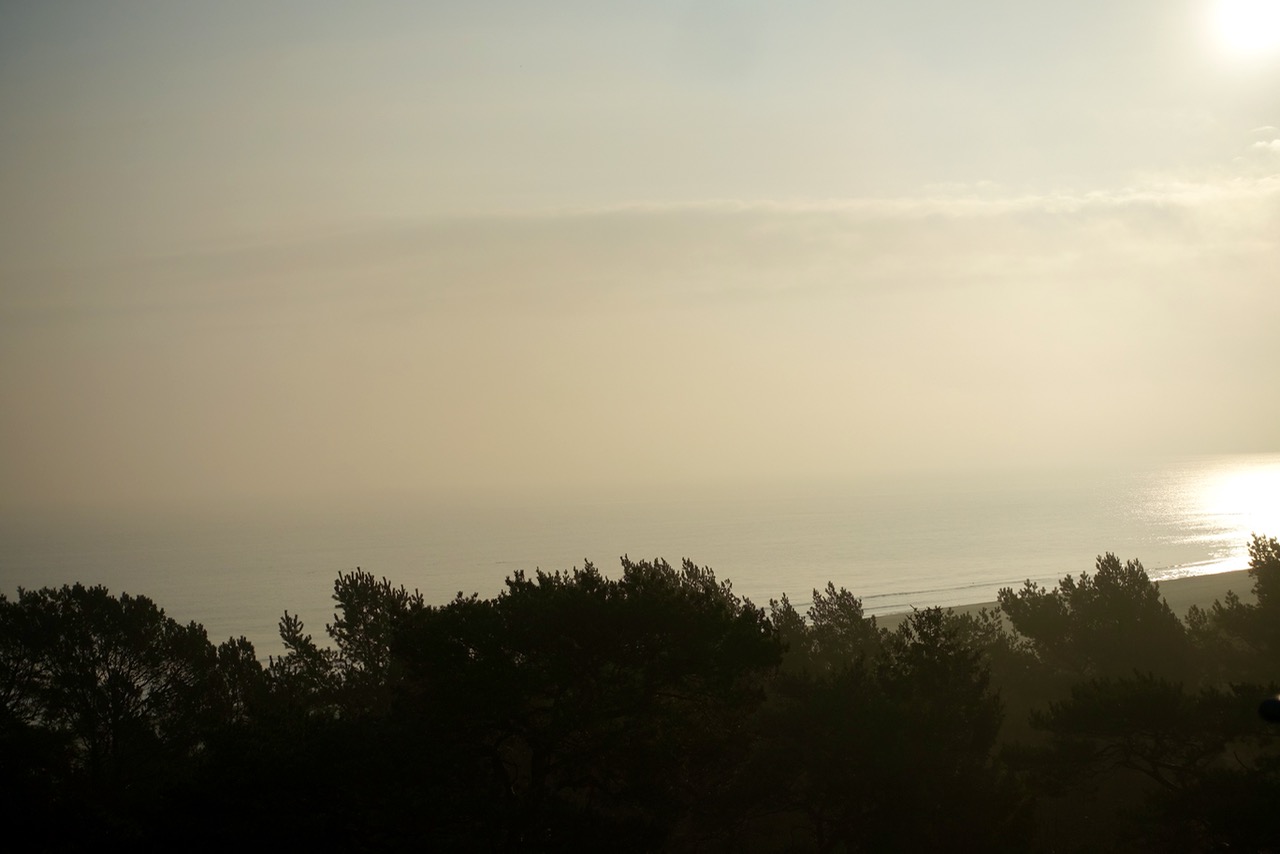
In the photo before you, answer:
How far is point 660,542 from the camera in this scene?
19500 centimetres

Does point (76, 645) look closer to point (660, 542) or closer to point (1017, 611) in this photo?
point (1017, 611)

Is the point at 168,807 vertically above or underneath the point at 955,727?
above

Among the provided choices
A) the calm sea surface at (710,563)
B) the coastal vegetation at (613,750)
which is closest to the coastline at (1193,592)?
the calm sea surface at (710,563)

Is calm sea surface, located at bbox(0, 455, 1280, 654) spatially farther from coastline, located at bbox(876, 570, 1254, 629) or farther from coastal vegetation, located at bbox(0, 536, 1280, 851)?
coastal vegetation, located at bbox(0, 536, 1280, 851)

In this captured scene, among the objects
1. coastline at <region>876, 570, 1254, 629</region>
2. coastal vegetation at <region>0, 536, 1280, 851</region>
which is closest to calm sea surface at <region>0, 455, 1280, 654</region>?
coastline at <region>876, 570, 1254, 629</region>

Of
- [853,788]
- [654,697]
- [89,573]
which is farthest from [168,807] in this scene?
[89,573]

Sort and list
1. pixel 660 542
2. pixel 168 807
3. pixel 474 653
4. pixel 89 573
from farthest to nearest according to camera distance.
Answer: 1. pixel 660 542
2. pixel 89 573
3. pixel 474 653
4. pixel 168 807

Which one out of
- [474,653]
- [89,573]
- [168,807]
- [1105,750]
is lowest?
[1105,750]

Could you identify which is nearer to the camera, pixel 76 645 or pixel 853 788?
pixel 853 788

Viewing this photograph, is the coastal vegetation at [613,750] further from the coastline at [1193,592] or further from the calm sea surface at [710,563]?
the calm sea surface at [710,563]

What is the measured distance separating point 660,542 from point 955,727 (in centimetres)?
17241

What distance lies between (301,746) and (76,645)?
17682mm

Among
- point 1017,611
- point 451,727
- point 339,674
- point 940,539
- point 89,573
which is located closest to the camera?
point 451,727

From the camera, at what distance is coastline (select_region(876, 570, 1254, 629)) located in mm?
83375
